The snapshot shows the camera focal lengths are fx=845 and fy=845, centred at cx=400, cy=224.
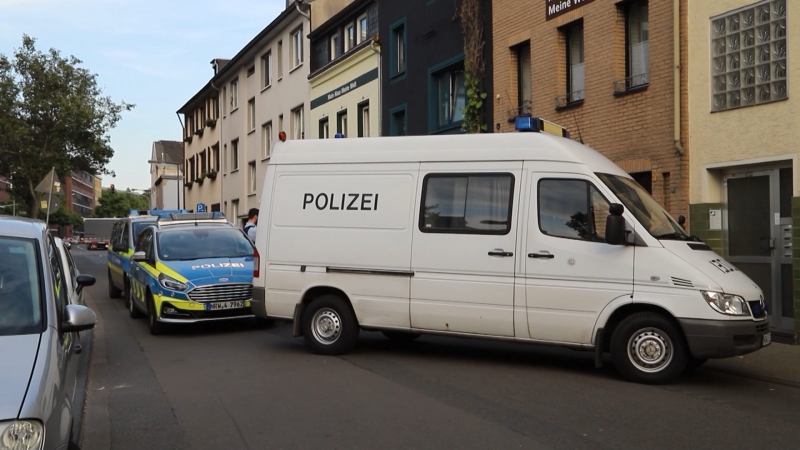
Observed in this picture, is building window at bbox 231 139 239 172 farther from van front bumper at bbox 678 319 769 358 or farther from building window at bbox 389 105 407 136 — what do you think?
van front bumper at bbox 678 319 769 358

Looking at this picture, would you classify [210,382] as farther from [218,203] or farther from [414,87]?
[218,203]

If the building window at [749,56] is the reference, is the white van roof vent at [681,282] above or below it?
below

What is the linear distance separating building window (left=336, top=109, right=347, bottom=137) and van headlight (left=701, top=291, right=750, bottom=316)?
21350 millimetres

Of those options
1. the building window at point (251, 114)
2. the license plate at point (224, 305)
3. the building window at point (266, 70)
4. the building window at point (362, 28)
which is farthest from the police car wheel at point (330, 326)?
the building window at point (251, 114)

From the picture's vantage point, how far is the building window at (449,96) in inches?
818

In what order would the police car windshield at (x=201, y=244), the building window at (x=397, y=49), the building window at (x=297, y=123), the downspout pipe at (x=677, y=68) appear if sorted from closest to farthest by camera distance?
1. the downspout pipe at (x=677, y=68)
2. the police car windshield at (x=201, y=244)
3. the building window at (x=397, y=49)
4. the building window at (x=297, y=123)

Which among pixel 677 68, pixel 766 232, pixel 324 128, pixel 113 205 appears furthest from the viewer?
pixel 113 205

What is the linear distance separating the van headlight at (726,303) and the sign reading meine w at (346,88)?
18.6 metres

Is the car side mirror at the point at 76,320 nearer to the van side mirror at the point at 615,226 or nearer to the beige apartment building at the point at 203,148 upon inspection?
the van side mirror at the point at 615,226

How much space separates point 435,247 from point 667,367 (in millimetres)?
2826

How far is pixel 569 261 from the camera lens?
880cm

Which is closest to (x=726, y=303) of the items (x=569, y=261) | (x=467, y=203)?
(x=569, y=261)

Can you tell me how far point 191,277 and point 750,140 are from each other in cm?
829

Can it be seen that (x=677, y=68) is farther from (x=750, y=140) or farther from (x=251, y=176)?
(x=251, y=176)
